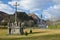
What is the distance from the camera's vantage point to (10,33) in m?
71.6

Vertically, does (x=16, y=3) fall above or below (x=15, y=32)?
above

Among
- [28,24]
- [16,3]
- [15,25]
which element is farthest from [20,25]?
[28,24]

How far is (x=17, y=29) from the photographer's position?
7038 centimetres

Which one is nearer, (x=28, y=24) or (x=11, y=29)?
(x=11, y=29)

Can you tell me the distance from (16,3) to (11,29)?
10.3 meters

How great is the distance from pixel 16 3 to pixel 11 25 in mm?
8913

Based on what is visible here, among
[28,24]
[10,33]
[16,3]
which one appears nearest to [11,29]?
[10,33]

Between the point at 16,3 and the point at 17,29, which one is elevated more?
the point at 16,3

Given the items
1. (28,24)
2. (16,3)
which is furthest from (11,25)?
(28,24)

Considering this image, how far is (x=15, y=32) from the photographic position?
233 ft

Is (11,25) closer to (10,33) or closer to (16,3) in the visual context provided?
(10,33)

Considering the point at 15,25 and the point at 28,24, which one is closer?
the point at 15,25

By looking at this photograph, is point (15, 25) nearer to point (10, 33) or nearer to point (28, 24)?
point (10, 33)

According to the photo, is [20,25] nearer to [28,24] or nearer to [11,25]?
[11,25]
